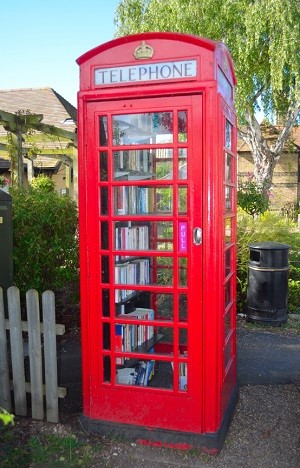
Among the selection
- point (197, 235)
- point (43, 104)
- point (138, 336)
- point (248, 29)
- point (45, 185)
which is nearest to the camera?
point (197, 235)

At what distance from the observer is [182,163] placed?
308cm

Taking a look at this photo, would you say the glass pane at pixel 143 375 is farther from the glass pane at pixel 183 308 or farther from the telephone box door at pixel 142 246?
the glass pane at pixel 183 308

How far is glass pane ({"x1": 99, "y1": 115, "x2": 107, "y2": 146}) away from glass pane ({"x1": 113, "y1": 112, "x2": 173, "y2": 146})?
0.21 feet

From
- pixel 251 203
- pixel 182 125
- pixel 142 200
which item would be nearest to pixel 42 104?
pixel 251 203

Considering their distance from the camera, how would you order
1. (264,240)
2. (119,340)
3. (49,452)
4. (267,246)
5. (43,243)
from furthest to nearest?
(264,240) < (267,246) < (43,243) < (119,340) < (49,452)

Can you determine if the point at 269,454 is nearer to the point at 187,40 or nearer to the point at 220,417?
the point at 220,417

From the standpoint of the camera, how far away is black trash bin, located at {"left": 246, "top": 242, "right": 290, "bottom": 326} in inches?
251

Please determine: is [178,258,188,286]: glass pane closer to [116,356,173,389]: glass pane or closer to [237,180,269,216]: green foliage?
[116,356,173,389]: glass pane

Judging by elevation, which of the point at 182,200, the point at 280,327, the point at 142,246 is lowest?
the point at 280,327

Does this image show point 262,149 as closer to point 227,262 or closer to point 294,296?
point 294,296

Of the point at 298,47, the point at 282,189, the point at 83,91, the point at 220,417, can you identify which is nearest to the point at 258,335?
the point at 220,417

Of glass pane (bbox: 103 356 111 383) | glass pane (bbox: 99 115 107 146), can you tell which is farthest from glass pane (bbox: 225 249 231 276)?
glass pane (bbox: 99 115 107 146)

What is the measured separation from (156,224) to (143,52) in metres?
1.23

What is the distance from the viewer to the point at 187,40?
295 cm
